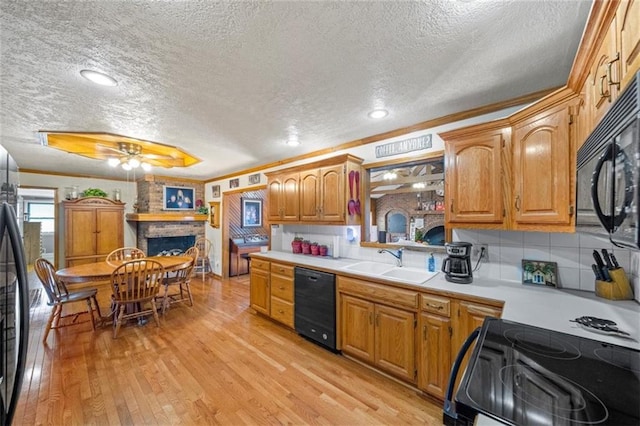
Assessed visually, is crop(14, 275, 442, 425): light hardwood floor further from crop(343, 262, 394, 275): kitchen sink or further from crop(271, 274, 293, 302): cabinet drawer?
crop(343, 262, 394, 275): kitchen sink

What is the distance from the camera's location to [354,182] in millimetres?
2955

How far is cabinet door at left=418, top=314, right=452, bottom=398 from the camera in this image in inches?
73.1

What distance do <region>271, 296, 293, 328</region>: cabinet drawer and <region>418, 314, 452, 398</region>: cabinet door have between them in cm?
158

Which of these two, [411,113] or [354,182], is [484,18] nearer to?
[411,113]

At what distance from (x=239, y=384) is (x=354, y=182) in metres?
2.29

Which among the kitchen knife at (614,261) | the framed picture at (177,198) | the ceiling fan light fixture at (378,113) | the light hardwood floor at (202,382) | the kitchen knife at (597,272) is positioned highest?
the ceiling fan light fixture at (378,113)

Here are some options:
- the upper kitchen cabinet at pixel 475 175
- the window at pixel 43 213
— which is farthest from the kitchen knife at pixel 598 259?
the window at pixel 43 213

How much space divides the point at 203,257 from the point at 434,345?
529 cm

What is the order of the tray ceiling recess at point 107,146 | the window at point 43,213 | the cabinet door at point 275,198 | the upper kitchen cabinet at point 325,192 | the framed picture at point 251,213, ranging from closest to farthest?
1. the upper kitchen cabinet at point 325,192
2. the tray ceiling recess at point 107,146
3. the cabinet door at point 275,198
4. the framed picture at point 251,213
5. the window at point 43,213

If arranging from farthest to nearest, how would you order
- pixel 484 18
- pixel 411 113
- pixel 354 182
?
1. pixel 354 182
2. pixel 411 113
3. pixel 484 18

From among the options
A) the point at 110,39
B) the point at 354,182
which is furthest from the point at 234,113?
the point at 354,182

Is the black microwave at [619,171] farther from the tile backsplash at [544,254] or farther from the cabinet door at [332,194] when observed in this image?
the cabinet door at [332,194]

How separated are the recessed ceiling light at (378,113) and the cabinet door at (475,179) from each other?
2.04 feet

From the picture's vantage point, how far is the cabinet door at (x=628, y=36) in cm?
79
